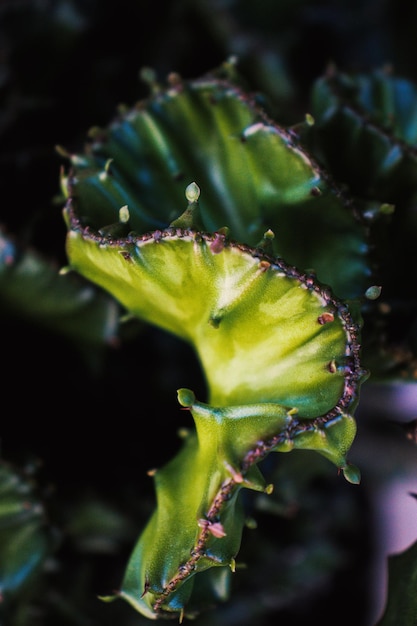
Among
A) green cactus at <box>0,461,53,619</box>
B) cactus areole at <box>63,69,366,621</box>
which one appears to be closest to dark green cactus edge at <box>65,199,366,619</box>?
cactus areole at <box>63,69,366,621</box>

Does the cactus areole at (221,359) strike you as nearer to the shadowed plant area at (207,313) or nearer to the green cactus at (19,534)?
the shadowed plant area at (207,313)

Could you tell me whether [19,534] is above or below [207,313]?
below

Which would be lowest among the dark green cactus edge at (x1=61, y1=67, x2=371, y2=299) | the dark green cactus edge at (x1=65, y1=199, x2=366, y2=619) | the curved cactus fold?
the curved cactus fold

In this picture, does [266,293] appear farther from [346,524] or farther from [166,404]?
[346,524]

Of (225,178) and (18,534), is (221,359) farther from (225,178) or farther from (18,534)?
(18,534)

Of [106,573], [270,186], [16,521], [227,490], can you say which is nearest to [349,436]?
[227,490]

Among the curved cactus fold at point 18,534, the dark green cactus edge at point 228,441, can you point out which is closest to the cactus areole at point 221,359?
the dark green cactus edge at point 228,441

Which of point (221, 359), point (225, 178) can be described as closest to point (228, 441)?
point (221, 359)

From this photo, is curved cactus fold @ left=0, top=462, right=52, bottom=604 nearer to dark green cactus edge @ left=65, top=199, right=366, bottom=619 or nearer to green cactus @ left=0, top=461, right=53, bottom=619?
green cactus @ left=0, top=461, right=53, bottom=619
